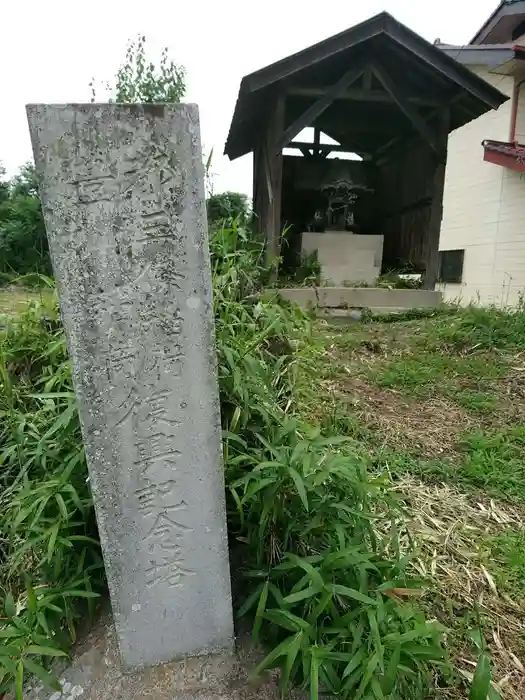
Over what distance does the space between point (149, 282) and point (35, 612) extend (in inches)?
45.7

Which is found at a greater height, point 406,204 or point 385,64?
point 385,64

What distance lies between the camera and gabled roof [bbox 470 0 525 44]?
8617mm

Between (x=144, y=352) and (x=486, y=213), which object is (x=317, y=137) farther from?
(x=144, y=352)

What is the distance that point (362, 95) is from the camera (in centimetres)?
523

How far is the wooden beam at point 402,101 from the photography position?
4977 mm

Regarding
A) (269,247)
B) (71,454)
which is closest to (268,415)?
(71,454)

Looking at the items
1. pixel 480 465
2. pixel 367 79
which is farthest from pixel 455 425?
pixel 367 79

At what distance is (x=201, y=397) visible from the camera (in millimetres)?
1408

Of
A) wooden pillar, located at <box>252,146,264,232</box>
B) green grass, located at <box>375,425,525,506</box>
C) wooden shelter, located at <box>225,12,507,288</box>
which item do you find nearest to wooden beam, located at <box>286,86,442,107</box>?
wooden shelter, located at <box>225,12,507,288</box>

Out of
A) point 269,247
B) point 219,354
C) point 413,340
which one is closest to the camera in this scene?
point 219,354

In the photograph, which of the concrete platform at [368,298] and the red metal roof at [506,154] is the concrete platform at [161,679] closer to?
the concrete platform at [368,298]

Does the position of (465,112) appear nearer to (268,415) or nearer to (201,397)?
(268,415)

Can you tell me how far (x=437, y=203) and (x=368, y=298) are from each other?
4.80 ft

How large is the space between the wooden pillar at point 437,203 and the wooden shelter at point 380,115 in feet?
0.04
